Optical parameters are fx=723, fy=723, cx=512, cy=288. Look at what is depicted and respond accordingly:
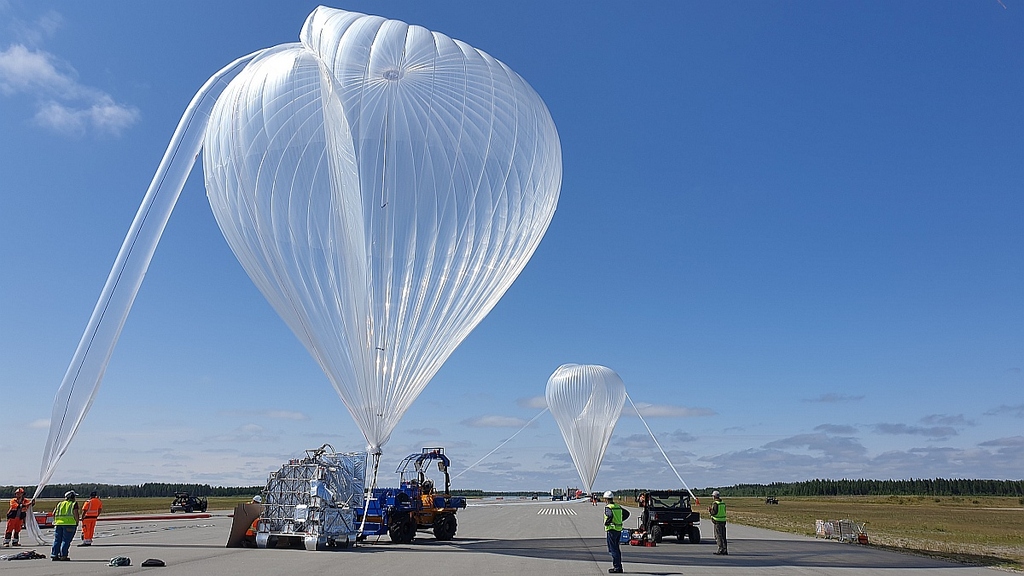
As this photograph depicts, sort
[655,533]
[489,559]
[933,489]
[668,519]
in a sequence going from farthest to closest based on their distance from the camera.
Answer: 1. [933,489]
2. [668,519]
3. [655,533]
4. [489,559]

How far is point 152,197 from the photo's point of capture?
1850 centimetres

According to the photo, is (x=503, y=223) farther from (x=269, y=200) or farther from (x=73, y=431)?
(x=73, y=431)

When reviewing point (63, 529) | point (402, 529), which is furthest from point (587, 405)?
point (63, 529)

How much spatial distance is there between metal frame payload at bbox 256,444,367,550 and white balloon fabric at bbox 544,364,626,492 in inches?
1515

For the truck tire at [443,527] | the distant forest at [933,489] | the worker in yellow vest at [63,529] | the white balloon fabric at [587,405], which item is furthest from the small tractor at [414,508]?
the distant forest at [933,489]

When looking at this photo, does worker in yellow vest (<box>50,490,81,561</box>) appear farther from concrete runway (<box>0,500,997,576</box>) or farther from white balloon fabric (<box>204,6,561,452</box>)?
white balloon fabric (<box>204,6,561,452</box>)

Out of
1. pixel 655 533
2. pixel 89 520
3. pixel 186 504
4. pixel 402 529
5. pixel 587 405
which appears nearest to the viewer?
pixel 89 520

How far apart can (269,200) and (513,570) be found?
10225 mm

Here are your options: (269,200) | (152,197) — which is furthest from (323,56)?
(152,197)

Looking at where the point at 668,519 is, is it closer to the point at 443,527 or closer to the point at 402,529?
the point at 443,527

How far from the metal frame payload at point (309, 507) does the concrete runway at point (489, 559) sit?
0.66 m

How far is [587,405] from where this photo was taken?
188 feet

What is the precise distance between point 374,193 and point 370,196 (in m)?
0.14

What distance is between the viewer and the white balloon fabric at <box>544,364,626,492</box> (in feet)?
187
